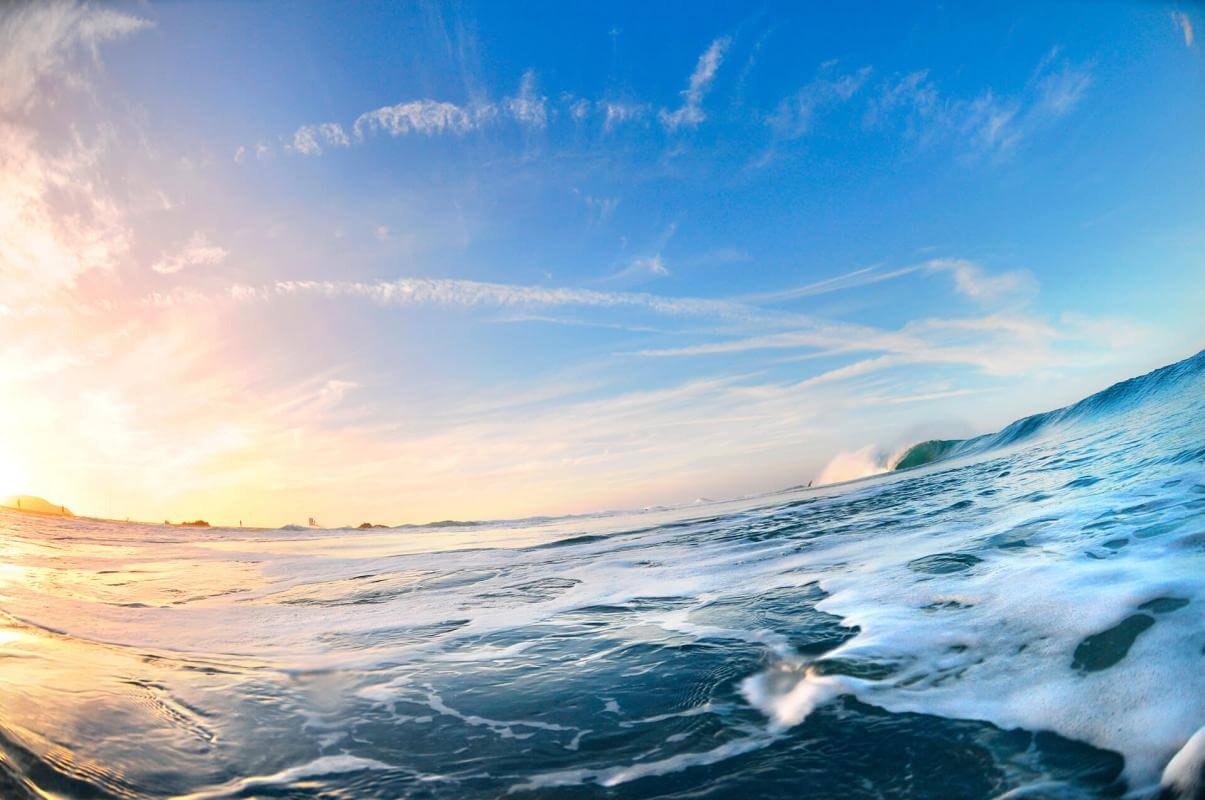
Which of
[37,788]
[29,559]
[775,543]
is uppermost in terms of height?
[29,559]

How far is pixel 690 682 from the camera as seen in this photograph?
279 cm

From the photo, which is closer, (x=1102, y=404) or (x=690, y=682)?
(x=690, y=682)

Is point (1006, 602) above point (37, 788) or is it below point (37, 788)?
below

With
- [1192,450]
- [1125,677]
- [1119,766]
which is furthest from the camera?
[1192,450]

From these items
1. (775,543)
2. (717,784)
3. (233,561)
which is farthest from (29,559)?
(717,784)

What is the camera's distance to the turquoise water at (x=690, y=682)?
6.27ft

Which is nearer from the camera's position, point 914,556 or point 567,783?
point 567,783

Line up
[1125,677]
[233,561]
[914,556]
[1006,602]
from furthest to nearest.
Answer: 1. [233,561]
2. [914,556]
3. [1006,602]
4. [1125,677]

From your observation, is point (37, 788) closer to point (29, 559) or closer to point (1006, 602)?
point (1006, 602)

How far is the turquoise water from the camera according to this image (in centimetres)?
191

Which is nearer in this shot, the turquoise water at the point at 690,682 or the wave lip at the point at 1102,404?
the turquoise water at the point at 690,682

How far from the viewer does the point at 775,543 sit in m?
7.90

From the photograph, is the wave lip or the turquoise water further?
the wave lip

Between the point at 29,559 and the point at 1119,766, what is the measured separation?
16.0 m
